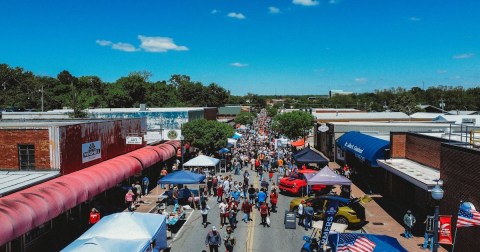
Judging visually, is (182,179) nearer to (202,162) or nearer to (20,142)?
(202,162)

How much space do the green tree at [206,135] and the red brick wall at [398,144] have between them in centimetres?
2064

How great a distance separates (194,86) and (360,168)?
4571 inches

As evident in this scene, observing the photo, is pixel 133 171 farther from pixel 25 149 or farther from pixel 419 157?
pixel 419 157

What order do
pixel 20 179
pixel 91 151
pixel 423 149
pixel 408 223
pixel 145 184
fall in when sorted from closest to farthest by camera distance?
pixel 20 179 < pixel 408 223 < pixel 423 149 < pixel 91 151 < pixel 145 184

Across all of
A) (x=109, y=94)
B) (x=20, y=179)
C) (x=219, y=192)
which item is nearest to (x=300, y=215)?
(x=219, y=192)

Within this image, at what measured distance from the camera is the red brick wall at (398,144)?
25.9 metres

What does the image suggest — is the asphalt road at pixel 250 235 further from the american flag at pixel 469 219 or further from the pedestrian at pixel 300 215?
the american flag at pixel 469 219

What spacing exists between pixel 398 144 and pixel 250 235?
11829mm

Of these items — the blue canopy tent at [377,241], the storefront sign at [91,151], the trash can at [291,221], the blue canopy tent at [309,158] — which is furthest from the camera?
the blue canopy tent at [309,158]

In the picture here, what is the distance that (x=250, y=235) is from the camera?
19.8m

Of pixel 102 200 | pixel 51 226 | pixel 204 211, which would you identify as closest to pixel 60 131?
pixel 51 226

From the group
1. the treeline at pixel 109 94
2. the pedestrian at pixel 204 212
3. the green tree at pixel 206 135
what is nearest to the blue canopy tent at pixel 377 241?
the pedestrian at pixel 204 212

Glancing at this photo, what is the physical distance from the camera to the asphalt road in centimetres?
1800

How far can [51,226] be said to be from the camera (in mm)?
18953
